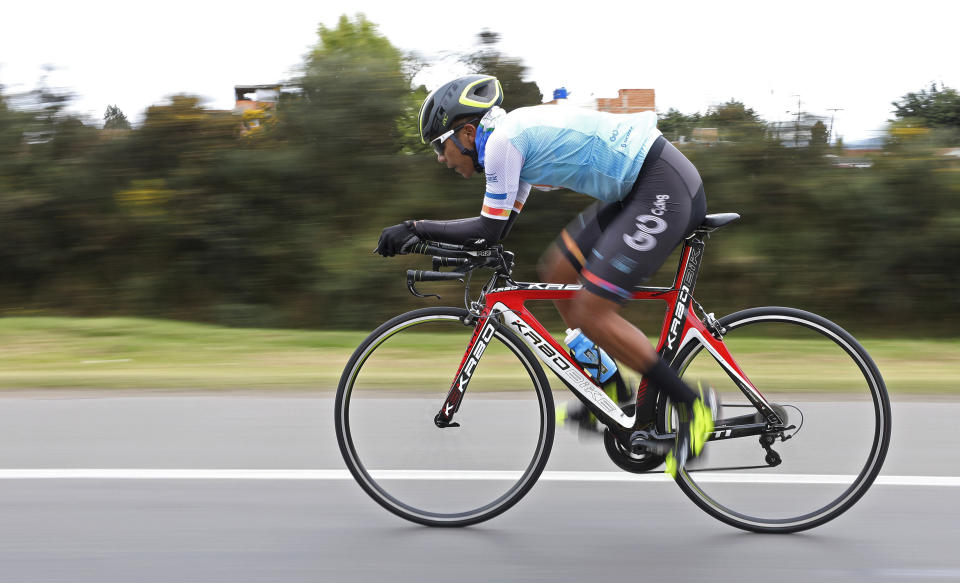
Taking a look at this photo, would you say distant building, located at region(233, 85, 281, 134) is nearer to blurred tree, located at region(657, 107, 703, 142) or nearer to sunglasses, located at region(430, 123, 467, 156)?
blurred tree, located at region(657, 107, 703, 142)

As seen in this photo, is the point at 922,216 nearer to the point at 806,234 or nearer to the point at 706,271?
the point at 806,234

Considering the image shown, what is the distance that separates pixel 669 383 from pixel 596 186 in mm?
800

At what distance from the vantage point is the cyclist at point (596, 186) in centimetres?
332

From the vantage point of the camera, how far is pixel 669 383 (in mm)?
3484

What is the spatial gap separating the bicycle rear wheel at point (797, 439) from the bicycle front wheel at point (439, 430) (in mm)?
613

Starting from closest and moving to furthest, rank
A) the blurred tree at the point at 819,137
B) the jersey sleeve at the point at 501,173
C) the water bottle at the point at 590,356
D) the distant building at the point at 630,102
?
the jersey sleeve at the point at 501,173, the water bottle at the point at 590,356, the blurred tree at the point at 819,137, the distant building at the point at 630,102

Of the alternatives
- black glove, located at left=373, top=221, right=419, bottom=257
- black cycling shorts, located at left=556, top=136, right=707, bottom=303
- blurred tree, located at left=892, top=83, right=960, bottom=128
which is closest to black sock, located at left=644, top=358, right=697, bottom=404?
black cycling shorts, located at left=556, top=136, right=707, bottom=303

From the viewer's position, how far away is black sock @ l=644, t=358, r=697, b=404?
11.4 feet

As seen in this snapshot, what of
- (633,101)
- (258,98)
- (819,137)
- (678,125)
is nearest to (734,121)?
(678,125)

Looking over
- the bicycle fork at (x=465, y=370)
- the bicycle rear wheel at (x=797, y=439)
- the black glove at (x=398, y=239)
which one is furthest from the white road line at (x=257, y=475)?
the black glove at (x=398, y=239)

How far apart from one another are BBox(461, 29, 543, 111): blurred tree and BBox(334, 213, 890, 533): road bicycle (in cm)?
628

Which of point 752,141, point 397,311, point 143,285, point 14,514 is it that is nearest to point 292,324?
point 397,311

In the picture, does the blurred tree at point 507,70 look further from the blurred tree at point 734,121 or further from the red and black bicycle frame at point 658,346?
the red and black bicycle frame at point 658,346

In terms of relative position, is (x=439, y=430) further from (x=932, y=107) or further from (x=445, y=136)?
(x=932, y=107)
